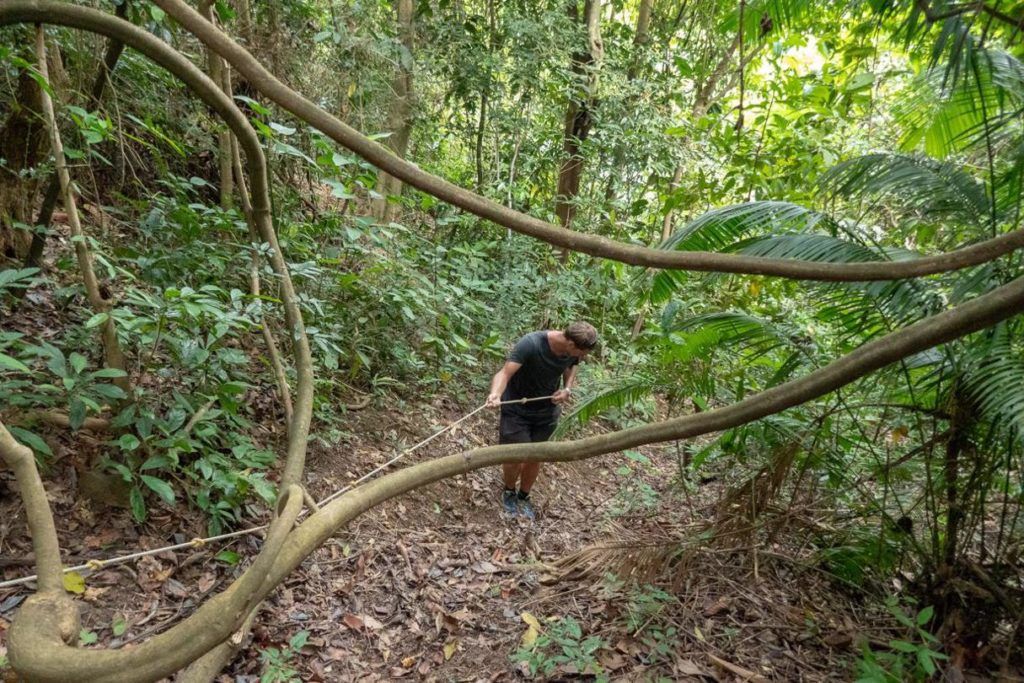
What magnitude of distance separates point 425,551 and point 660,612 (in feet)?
5.10

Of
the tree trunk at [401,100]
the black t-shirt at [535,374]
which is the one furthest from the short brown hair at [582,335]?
the tree trunk at [401,100]

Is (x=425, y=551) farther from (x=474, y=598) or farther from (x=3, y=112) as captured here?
(x=3, y=112)

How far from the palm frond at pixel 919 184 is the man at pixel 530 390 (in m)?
1.86

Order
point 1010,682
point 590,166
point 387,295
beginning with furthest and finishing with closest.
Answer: point 590,166
point 387,295
point 1010,682

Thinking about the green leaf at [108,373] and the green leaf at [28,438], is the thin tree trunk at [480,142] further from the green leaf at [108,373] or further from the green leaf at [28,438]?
the green leaf at [28,438]

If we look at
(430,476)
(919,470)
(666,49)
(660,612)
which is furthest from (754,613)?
(666,49)

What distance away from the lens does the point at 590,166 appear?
27.0 feet

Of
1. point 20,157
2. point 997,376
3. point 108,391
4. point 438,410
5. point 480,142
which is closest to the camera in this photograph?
point 997,376

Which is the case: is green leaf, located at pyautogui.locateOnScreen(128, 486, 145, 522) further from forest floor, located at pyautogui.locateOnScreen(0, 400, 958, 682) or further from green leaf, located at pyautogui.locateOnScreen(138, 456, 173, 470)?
forest floor, located at pyautogui.locateOnScreen(0, 400, 958, 682)

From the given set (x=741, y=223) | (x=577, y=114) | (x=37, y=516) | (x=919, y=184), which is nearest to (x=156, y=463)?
(x=37, y=516)

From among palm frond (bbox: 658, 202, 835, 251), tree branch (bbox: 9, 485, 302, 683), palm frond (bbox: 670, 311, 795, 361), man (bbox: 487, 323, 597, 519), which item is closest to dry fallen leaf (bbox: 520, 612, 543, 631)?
man (bbox: 487, 323, 597, 519)

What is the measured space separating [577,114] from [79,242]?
6834mm

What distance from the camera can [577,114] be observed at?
26.9ft

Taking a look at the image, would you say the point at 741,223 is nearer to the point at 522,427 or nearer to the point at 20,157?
the point at 522,427
